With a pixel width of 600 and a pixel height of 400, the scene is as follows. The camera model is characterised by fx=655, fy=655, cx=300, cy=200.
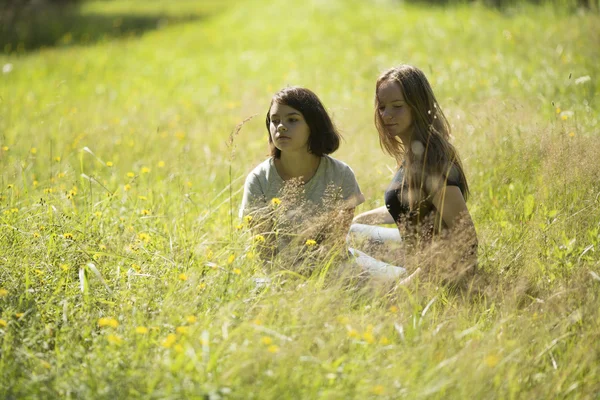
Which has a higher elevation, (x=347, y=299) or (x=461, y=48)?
(x=461, y=48)

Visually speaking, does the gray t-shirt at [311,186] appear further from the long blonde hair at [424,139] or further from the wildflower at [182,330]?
the wildflower at [182,330]

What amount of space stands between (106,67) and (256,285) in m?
7.67

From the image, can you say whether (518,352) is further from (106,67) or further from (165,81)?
(106,67)

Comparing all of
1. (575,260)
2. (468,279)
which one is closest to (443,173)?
(468,279)

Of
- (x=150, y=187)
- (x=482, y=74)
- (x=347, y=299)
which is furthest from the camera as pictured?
(x=482, y=74)

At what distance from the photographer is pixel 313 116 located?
343cm

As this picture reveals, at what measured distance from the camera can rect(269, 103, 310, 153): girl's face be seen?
11.1ft

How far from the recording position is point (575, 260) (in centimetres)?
315

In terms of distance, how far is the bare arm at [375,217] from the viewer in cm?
374

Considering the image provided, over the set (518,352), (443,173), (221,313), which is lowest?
(518,352)

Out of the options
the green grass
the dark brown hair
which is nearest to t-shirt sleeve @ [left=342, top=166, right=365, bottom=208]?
the dark brown hair

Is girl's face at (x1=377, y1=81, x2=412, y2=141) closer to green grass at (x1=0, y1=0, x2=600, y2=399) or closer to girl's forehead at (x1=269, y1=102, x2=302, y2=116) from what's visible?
girl's forehead at (x1=269, y1=102, x2=302, y2=116)

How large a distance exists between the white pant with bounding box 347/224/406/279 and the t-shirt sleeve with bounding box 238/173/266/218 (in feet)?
1.70

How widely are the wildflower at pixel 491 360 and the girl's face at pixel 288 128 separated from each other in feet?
4.91
